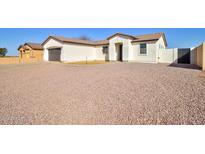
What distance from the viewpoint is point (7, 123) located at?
329cm

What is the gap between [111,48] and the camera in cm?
2289

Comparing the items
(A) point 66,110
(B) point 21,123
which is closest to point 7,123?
(B) point 21,123

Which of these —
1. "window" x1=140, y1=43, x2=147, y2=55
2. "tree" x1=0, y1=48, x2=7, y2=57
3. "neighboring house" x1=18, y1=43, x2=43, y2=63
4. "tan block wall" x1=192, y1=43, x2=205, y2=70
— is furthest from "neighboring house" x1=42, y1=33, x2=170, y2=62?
"tree" x1=0, y1=48, x2=7, y2=57

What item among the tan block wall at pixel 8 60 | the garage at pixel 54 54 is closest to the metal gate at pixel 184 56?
the garage at pixel 54 54

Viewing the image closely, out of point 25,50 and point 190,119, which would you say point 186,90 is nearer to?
point 190,119

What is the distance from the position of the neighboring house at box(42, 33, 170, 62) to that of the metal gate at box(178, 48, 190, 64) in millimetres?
2515

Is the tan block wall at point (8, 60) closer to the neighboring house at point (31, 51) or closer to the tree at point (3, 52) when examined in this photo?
the neighboring house at point (31, 51)

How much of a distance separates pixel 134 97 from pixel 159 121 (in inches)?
62.8

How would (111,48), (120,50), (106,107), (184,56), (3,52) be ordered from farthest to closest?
(3,52), (120,50), (111,48), (184,56), (106,107)

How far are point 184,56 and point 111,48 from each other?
9.75m

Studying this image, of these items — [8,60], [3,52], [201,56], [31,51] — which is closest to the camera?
[201,56]

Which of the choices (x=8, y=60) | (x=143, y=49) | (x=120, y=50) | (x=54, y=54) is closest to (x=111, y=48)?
(x=120, y=50)

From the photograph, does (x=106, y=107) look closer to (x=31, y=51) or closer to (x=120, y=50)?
(x=120, y=50)

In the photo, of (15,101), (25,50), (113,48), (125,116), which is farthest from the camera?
(25,50)
